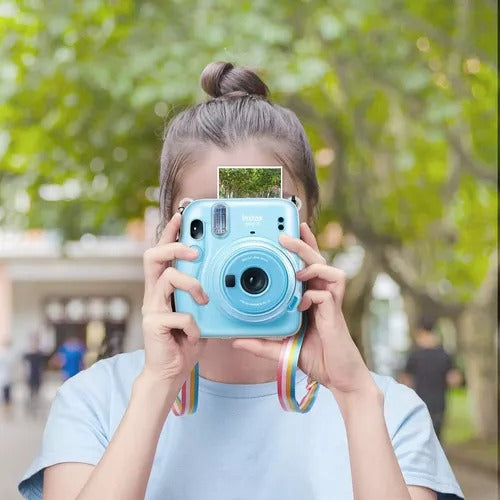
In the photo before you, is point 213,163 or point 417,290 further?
point 417,290

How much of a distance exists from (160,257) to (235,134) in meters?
0.27

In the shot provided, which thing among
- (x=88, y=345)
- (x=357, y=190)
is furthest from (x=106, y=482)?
(x=88, y=345)

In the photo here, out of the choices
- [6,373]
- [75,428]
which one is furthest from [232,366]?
[6,373]

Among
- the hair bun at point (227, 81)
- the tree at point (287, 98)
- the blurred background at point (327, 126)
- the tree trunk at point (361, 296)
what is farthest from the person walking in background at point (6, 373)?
the hair bun at point (227, 81)

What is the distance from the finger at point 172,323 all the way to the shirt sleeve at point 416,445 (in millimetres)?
397

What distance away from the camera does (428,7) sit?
1002 cm

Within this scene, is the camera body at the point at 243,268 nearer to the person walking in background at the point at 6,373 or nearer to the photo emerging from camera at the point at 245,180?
the photo emerging from camera at the point at 245,180

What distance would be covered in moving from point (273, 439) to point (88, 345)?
103 feet

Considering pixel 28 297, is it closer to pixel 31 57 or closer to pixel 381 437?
pixel 31 57

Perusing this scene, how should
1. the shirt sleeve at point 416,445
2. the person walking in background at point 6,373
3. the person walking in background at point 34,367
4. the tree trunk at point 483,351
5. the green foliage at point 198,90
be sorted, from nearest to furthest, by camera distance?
the shirt sleeve at point 416,445 < the green foliage at point 198,90 < the tree trunk at point 483,351 < the person walking in background at point 34,367 < the person walking in background at point 6,373

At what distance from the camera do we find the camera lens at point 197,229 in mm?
1816

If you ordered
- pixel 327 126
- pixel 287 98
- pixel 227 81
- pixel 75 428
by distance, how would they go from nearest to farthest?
1. pixel 75 428
2. pixel 227 81
3. pixel 287 98
4. pixel 327 126

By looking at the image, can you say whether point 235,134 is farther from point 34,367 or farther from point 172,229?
point 34,367

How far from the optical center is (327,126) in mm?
12992
